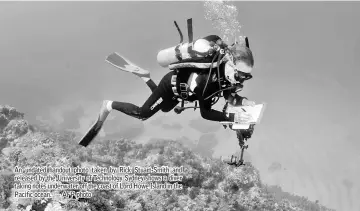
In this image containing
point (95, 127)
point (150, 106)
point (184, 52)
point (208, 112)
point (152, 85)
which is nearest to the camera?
point (208, 112)

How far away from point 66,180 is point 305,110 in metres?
45.2

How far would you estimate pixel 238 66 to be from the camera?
3.30 metres

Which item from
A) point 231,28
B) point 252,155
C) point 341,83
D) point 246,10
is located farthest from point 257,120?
point 246,10

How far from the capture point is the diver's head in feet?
10.8

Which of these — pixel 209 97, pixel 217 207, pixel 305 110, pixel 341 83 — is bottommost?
pixel 217 207

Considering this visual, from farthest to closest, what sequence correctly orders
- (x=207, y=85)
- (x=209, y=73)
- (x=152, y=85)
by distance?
(x=152, y=85), (x=207, y=85), (x=209, y=73)

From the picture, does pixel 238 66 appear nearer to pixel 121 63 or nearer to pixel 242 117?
pixel 242 117

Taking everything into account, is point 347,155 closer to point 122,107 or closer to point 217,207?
point 217,207

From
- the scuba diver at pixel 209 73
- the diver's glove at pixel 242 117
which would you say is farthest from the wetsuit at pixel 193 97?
the diver's glove at pixel 242 117

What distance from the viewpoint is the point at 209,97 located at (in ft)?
11.6

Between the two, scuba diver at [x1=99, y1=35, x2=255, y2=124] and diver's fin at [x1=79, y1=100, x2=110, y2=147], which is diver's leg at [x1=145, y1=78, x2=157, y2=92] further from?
diver's fin at [x1=79, y1=100, x2=110, y2=147]

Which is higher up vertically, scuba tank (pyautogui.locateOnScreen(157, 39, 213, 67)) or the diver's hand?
scuba tank (pyautogui.locateOnScreen(157, 39, 213, 67))

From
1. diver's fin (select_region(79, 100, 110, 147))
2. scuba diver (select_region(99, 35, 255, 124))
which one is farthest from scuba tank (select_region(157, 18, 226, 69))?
diver's fin (select_region(79, 100, 110, 147))

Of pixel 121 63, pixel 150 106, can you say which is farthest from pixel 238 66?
pixel 121 63
